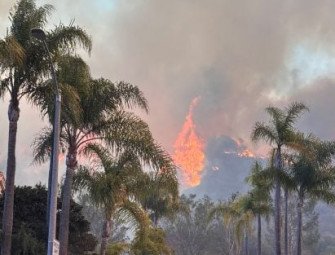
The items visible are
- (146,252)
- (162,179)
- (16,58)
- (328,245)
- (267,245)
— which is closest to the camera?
(16,58)

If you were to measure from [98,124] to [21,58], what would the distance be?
4631 mm

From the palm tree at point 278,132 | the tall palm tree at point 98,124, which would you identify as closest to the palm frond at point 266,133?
the palm tree at point 278,132

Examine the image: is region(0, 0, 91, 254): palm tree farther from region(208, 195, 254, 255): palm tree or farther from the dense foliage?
region(208, 195, 254, 255): palm tree

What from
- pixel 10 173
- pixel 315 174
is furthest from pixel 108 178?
pixel 315 174

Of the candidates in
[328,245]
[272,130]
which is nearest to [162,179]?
[272,130]

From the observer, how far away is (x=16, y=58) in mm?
17250

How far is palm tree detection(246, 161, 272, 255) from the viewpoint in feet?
129

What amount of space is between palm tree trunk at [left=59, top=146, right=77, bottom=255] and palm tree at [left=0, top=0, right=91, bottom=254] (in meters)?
2.60

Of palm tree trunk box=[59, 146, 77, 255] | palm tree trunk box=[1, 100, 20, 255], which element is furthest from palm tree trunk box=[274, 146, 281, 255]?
palm tree trunk box=[1, 100, 20, 255]

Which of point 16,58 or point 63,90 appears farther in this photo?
point 63,90

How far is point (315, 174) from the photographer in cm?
3728

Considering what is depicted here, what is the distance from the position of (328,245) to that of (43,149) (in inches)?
4612

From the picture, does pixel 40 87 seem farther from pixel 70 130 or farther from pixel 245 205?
pixel 245 205

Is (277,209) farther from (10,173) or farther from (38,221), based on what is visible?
(10,173)
